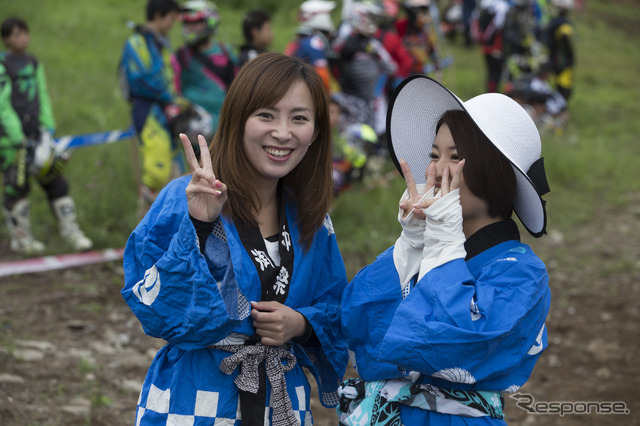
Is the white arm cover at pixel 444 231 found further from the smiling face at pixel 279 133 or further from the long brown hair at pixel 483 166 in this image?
the smiling face at pixel 279 133

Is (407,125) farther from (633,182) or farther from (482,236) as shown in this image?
(633,182)

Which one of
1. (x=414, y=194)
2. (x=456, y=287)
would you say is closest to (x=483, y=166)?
(x=414, y=194)

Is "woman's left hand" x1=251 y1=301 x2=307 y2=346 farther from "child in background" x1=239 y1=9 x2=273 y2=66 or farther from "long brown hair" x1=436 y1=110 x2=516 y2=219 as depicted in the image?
"child in background" x1=239 y1=9 x2=273 y2=66

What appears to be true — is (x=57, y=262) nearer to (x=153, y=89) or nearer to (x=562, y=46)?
(x=153, y=89)

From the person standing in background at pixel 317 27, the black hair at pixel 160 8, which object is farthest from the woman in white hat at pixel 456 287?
the person standing in background at pixel 317 27

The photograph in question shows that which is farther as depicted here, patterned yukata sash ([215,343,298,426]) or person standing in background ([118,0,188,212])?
person standing in background ([118,0,188,212])

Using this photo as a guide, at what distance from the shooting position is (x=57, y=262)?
18.6 feet

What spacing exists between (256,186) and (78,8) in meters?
12.3

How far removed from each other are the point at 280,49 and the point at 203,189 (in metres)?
11.0

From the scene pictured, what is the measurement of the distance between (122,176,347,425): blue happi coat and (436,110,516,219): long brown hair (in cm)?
57

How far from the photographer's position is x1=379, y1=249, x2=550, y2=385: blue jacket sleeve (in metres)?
2.00

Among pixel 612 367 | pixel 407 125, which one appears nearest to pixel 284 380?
pixel 407 125

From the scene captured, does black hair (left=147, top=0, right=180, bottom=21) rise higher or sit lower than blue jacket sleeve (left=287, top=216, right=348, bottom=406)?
higher

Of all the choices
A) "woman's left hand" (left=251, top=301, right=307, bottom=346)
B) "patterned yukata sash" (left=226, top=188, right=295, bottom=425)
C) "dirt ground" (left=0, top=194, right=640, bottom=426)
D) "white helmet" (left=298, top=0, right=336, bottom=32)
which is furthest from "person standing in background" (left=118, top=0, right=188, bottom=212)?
"woman's left hand" (left=251, top=301, right=307, bottom=346)
